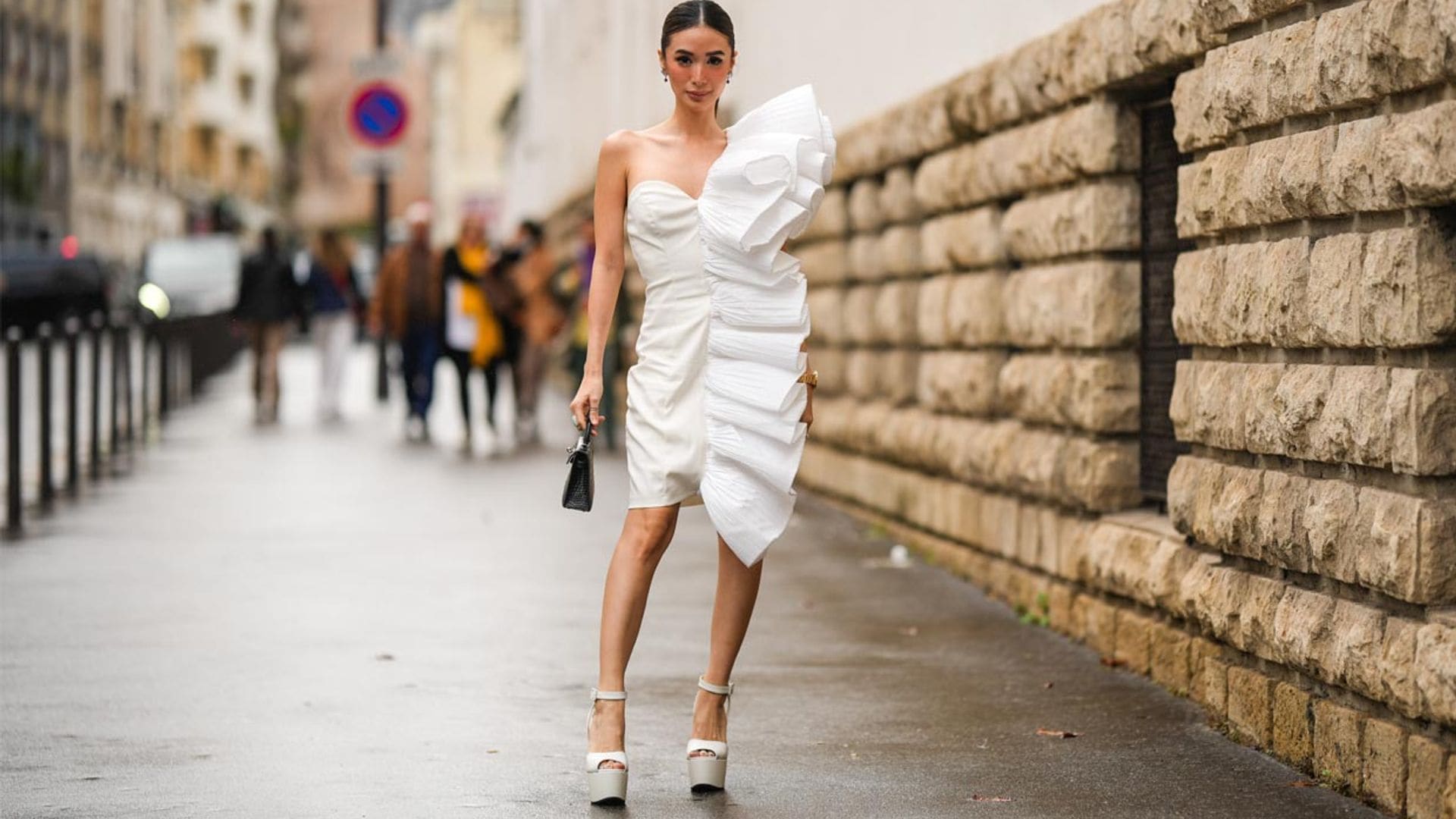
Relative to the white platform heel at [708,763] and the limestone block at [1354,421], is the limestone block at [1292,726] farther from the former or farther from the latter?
the white platform heel at [708,763]

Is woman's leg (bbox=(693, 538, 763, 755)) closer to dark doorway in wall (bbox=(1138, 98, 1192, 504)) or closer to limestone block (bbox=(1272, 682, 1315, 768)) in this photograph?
limestone block (bbox=(1272, 682, 1315, 768))

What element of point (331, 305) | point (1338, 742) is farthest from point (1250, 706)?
point (331, 305)

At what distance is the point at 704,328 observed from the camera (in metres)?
5.88

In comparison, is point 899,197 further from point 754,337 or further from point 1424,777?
point 1424,777

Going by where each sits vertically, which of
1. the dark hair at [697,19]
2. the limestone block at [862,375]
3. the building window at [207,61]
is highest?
the building window at [207,61]

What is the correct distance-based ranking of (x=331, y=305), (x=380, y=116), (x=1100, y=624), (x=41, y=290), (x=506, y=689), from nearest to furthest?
1. (x=506, y=689)
2. (x=1100, y=624)
3. (x=331, y=305)
4. (x=380, y=116)
5. (x=41, y=290)

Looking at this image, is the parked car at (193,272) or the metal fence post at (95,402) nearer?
the metal fence post at (95,402)

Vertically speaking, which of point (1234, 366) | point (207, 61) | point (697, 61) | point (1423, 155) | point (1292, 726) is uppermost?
point (207, 61)

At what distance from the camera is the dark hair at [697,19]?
588 cm

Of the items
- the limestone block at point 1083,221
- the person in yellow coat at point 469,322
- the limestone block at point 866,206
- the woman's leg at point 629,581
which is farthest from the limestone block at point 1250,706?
the person in yellow coat at point 469,322

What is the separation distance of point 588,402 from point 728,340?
37 cm

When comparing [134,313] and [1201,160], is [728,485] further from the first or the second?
[134,313]

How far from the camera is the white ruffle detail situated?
5812 millimetres

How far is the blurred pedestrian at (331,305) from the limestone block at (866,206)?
11030 mm
